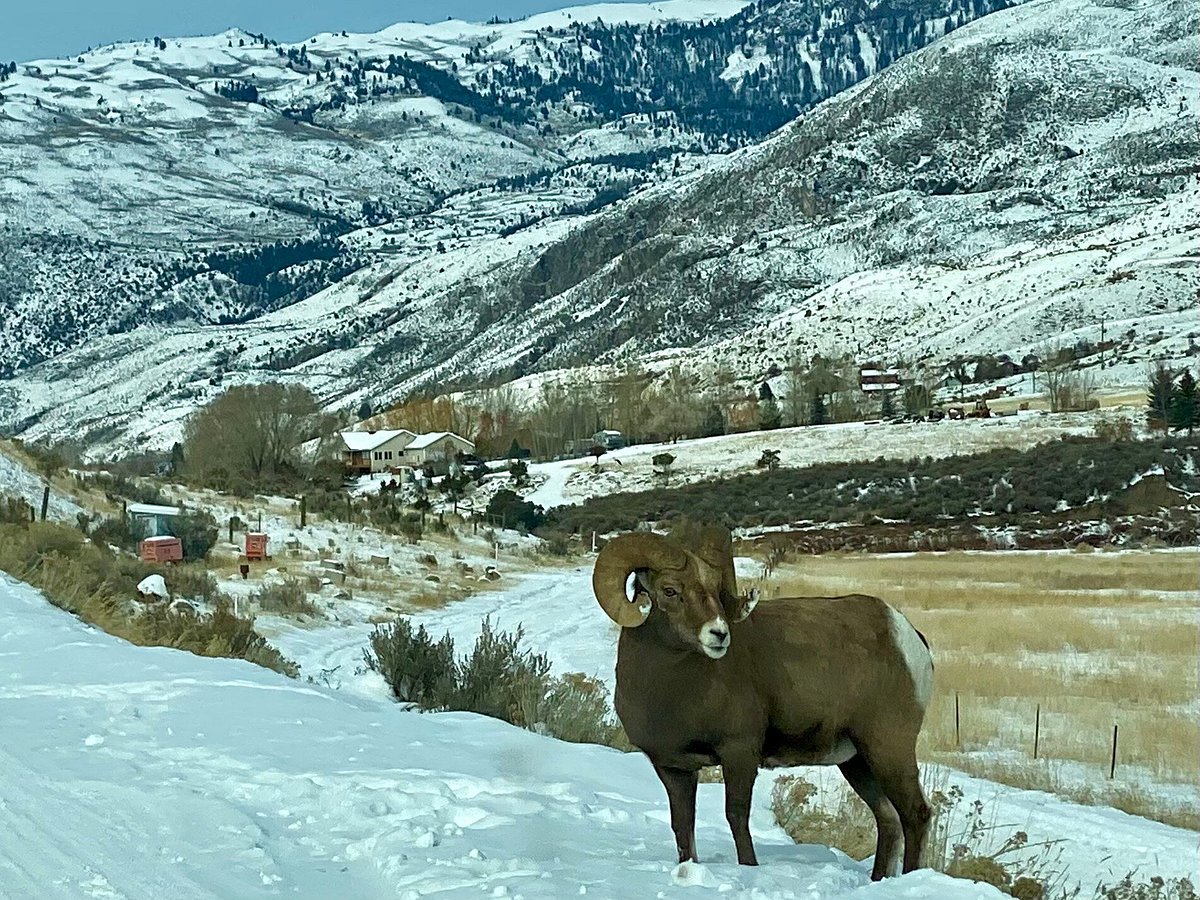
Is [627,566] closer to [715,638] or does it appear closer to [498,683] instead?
[715,638]

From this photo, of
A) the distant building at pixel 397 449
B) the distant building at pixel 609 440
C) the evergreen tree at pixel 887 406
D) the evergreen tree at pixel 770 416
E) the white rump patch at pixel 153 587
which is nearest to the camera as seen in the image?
the white rump patch at pixel 153 587

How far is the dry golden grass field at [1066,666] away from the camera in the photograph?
38.5 feet

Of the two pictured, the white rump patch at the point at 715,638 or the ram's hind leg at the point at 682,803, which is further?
the ram's hind leg at the point at 682,803

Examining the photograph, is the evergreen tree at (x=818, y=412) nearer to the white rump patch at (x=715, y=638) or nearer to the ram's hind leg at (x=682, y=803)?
the ram's hind leg at (x=682, y=803)

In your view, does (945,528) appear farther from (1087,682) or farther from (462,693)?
(462,693)

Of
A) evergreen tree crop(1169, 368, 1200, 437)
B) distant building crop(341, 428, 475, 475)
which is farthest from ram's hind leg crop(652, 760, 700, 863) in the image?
distant building crop(341, 428, 475, 475)

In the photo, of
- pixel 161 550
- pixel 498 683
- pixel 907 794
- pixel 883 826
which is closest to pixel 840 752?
pixel 907 794

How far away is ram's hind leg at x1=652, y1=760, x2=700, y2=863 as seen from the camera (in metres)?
5.33

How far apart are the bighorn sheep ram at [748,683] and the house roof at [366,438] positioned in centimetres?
8274

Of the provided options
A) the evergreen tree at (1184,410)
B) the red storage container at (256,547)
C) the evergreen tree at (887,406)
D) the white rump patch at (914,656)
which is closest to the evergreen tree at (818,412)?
the evergreen tree at (887,406)

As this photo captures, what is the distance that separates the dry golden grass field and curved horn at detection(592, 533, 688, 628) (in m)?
6.87

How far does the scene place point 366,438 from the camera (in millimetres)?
89750

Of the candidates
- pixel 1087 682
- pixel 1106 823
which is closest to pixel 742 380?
pixel 1087 682

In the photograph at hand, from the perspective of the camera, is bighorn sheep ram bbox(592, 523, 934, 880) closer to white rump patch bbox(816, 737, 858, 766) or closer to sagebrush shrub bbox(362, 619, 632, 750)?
white rump patch bbox(816, 737, 858, 766)
